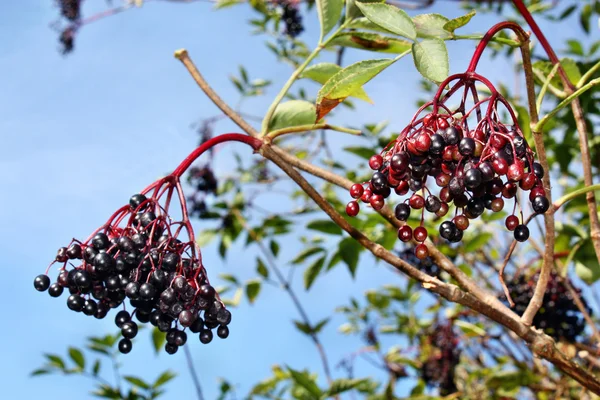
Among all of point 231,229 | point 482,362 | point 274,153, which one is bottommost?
point 482,362

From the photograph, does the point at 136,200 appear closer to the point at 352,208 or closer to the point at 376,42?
the point at 352,208

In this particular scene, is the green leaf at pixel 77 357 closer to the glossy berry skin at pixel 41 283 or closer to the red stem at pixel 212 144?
the glossy berry skin at pixel 41 283

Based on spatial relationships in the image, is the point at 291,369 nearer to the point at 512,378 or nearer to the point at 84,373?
the point at 512,378

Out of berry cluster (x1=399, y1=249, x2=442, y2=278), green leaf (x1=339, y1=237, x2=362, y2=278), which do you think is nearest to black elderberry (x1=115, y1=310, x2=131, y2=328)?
green leaf (x1=339, y1=237, x2=362, y2=278)

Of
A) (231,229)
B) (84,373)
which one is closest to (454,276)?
(231,229)

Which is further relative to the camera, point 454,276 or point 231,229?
point 231,229

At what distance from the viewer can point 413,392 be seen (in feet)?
11.5

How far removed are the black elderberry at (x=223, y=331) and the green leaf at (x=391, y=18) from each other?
0.73 metres

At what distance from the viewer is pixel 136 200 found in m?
1.49

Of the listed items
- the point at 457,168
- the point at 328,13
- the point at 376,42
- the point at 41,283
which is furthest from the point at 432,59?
the point at 41,283

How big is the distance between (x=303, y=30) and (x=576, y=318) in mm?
2903

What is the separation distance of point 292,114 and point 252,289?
2507 mm

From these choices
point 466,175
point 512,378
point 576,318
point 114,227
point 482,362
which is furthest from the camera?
point 482,362

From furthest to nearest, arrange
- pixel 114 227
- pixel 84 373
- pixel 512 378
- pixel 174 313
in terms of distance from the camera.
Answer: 1. pixel 84 373
2. pixel 512 378
3. pixel 114 227
4. pixel 174 313
